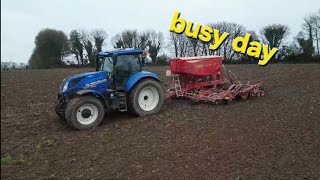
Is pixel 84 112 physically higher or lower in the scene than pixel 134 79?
lower

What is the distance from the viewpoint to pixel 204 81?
40.3 ft

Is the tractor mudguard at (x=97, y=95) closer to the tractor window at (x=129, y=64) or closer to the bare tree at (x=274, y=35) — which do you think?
the tractor window at (x=129, y=64)

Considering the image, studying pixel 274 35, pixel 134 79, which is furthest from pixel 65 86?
pixel 274 35

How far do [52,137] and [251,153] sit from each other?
4.57 metres

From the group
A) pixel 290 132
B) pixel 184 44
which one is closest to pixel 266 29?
pixel 184 44

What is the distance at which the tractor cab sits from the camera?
9.73 m

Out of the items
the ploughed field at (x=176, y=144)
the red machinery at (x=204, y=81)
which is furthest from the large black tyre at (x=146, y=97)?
the red machinery at (x=204, y=81)

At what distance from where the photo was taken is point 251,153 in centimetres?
655

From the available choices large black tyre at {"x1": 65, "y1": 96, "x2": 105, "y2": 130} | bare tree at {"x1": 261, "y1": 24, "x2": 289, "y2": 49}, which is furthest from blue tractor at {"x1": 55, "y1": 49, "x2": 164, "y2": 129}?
bare tree at {"x1": 261, "y1": 24, "x2": 289, "y2": 49}

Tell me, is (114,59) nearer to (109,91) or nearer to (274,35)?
(109,91)

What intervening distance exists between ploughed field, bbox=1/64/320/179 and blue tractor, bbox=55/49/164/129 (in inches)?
15.0

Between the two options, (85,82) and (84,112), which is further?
(85,82)

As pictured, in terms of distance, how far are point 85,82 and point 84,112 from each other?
2.87 ft

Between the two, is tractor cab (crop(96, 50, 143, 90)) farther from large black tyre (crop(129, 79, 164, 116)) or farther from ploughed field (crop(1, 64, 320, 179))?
ploughed field (crop(1, 64, 320, 179))
